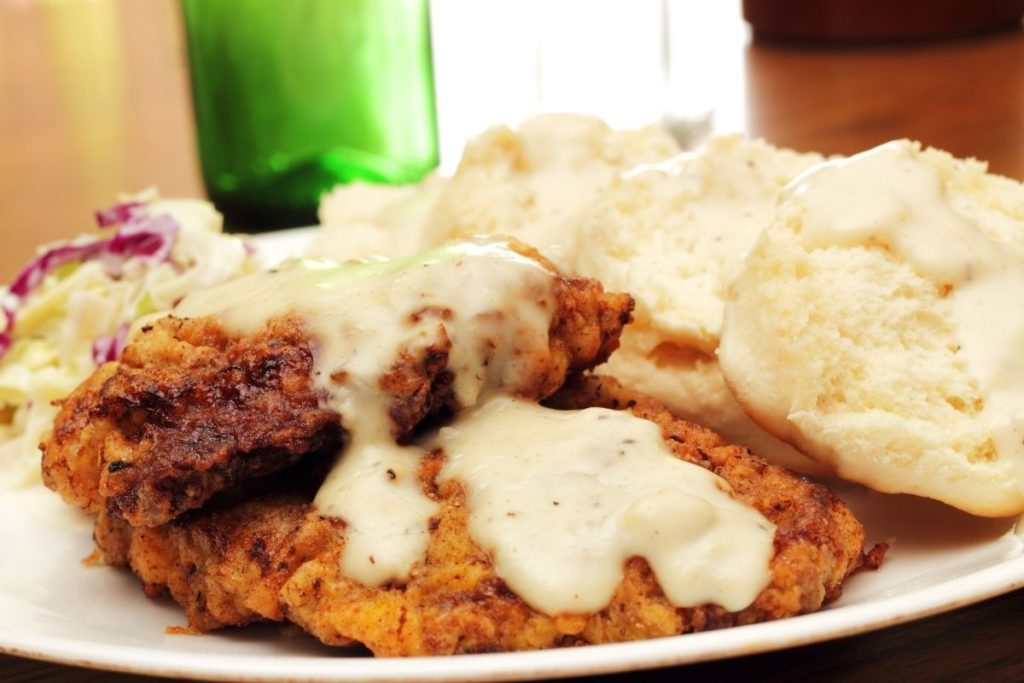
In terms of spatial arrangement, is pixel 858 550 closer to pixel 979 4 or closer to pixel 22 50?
pixel 979 4

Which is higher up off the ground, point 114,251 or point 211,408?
point 211,408

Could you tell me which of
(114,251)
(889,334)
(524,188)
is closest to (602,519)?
(889,334)

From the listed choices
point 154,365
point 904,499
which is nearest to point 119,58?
point 154,365

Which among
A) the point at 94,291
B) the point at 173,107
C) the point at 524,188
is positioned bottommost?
the point at 173,107

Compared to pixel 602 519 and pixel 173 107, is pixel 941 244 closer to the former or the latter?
pixel 602 519

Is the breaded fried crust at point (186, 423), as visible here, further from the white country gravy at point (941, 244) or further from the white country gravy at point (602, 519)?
the white country gravy at point (941, 244)

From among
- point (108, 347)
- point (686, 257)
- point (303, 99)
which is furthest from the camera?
point (303, 99)

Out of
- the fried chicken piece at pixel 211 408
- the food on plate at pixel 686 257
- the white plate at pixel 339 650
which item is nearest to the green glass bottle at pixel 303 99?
the food on plate at pixel 686 257
